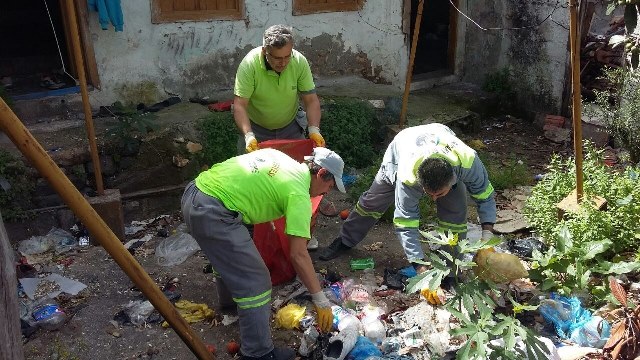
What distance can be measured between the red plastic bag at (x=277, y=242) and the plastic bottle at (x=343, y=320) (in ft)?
2.08

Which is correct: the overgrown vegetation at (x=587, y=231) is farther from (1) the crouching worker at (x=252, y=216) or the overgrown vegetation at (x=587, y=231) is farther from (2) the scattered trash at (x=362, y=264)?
(1) the crouching worker at (x=252, y=216)

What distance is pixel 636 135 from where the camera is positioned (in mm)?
6262

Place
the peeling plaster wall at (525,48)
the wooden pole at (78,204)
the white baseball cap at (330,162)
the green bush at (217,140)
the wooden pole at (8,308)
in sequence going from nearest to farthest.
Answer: the wooden pole at (8,308)
the wooden pole at (78,204)
the white baseball cap at (330,162)
the green bush at (217,140)
the peeling plaster wall at (525,48)

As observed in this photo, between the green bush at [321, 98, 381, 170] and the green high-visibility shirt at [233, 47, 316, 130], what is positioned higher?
the green high-visibility shirt at [233, 47, 316, 130]

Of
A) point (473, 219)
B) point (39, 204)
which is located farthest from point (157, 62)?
point (473, 219)

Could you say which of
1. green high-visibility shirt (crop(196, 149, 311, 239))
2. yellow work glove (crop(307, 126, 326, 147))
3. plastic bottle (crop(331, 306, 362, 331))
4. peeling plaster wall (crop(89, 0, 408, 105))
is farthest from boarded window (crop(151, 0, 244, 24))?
plastic bottle (crop(331, 306, 362, 331))

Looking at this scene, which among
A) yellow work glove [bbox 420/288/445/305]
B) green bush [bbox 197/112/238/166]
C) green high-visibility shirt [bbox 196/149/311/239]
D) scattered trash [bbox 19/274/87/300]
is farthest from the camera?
green bush [bbox 197/112/238/166]

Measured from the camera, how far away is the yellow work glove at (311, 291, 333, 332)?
147 inches

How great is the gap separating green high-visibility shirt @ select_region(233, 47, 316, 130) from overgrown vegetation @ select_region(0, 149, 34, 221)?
82.8 inches

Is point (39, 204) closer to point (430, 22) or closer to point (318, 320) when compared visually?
point (318, 320)

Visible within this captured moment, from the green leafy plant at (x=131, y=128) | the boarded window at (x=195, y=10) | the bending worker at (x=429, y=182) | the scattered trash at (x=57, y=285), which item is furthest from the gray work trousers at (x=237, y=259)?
the boarded window at (x=195, y=10)

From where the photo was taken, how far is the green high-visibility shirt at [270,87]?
486 cm

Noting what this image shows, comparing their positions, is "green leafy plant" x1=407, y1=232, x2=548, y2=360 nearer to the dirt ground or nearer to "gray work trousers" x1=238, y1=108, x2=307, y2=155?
the dirt ground

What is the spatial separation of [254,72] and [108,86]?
2673mm
